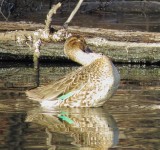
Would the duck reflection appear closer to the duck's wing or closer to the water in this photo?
the water

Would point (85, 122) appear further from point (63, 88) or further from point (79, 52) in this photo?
point (79, 52)

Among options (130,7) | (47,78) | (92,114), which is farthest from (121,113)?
(130,7)

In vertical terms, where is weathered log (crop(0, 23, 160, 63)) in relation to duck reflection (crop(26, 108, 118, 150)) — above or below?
above

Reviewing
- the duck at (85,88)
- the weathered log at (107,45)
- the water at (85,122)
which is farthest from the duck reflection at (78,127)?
the weathered log at (107,45)

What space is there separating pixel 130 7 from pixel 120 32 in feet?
39.4

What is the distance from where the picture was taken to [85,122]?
30.7 ft

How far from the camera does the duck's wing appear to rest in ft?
34.8

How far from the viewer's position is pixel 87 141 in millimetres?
8180

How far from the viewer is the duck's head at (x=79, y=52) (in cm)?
1095

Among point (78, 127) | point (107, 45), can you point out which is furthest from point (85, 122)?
point (107, 45)

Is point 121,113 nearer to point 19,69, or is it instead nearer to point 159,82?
point 159,82

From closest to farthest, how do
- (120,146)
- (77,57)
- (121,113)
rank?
(120,146) < (121,113) < (77,57)

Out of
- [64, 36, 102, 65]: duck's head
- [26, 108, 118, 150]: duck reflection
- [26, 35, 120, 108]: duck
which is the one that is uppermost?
[64, 36, 102, 65]: duck's head

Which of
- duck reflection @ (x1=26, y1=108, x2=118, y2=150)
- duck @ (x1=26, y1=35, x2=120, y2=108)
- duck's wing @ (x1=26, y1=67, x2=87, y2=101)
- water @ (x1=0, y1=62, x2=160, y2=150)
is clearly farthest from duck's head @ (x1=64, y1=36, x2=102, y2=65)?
duck reflection @ (x1=26, y1=108, x2=118, y2=150)
